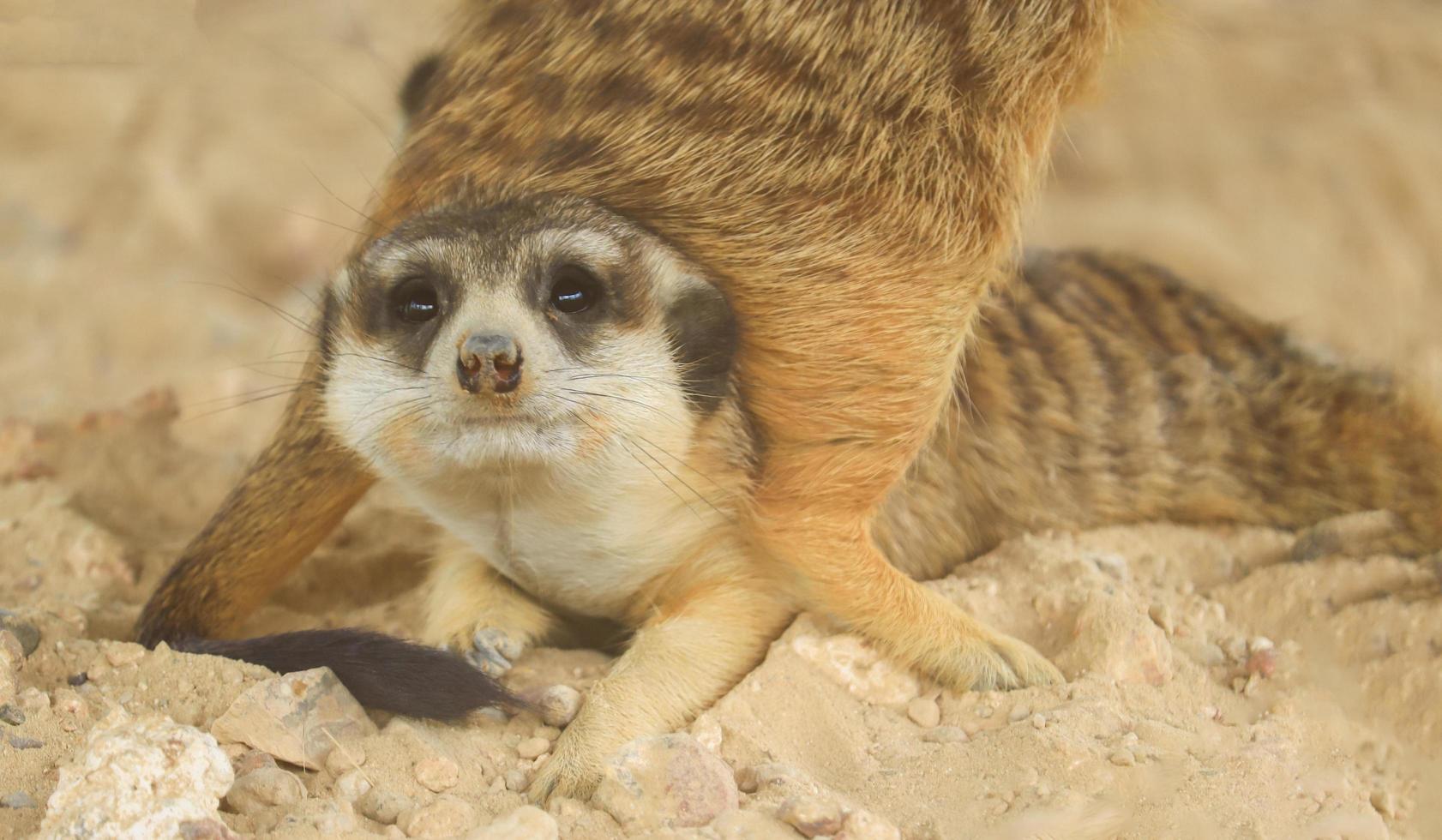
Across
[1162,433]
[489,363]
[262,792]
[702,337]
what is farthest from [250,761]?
[1162,433]

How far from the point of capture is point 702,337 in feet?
6.30

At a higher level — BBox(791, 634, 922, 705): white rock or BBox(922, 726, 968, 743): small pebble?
BBox(922, 726, 968, 743): small pebble

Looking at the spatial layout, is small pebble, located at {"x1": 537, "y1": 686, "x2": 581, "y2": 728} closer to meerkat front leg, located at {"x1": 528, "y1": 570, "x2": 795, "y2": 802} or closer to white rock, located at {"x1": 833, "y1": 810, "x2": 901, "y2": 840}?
meerkat front leg, located at {"x1": 528, "y1": 570, "x2": 795, "y2": 802}

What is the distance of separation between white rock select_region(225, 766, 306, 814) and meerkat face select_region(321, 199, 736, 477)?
490mm

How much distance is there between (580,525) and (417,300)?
1.49 feet

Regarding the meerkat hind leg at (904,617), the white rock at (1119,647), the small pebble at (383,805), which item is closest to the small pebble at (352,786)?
the small pebble at (383,805)

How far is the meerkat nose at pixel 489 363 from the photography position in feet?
5.21

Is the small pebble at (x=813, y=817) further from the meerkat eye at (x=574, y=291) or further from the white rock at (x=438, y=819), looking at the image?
the meerkat eye at (x=574, y=291)

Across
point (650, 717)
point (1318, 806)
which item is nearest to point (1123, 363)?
point (1318, 806)

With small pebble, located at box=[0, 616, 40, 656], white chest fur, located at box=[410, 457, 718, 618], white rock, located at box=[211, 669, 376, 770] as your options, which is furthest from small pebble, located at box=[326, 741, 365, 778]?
small pebble, located at box=[0, 616, 40, 656]

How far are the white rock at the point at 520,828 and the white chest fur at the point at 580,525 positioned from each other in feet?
1.82

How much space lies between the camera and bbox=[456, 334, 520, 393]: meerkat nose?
1588 mm

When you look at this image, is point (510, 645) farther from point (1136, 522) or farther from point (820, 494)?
point (1136, 522)

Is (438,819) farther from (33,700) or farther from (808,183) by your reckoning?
(808,183)
